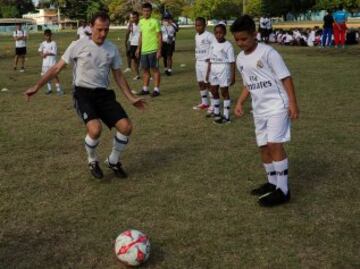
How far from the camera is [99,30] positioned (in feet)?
20.2

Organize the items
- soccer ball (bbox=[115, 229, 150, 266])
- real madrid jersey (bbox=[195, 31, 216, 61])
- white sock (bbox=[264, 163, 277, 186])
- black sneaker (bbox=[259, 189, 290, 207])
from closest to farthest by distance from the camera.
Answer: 1. soccer ball (bbox=[115, 229, 150, 266])
2. black sneaker (bbox=[259, 189, 290, 207])
3. white sock (bbox=[264, 163, 277, 186])
4. real madrid jersey (bbox=[195, 31, 216, 61])

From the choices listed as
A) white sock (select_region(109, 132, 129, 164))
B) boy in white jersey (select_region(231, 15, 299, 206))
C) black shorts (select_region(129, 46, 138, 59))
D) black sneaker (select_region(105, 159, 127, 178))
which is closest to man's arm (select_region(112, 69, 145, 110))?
white sock (select_region(109, 132, 129, 164))

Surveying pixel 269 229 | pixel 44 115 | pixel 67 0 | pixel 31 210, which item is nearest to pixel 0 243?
pixel 31 210

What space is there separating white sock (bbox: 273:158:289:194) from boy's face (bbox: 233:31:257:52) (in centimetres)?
121

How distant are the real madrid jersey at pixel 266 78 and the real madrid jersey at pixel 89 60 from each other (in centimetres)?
183

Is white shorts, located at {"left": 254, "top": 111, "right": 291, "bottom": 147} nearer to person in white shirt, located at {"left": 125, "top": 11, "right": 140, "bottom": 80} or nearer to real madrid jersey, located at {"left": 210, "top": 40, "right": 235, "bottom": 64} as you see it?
real madrid jersey, located at {"left": 210, "top": 40, "right": 235, "bottom": 64}

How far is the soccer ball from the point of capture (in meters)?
4.09

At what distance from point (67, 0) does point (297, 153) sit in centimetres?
11359

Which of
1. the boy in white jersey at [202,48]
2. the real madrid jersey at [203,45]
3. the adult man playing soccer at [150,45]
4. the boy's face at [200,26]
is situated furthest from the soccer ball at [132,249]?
the adult man playing soccer at [150,45]

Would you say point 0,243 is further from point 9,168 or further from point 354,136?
point 354,136

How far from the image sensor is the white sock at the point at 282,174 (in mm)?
5449

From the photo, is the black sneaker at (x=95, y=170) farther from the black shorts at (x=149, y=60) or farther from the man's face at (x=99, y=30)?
the black shorts at (x=149, y=60)

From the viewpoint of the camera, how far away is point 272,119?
17.4ft

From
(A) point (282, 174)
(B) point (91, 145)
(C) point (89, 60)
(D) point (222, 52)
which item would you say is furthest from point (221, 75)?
(A) point (282, 174)
